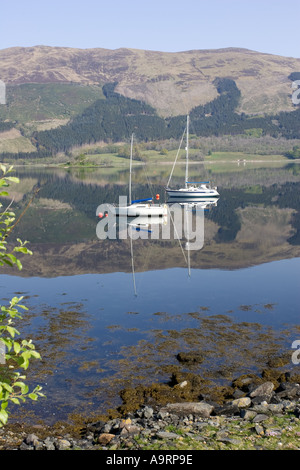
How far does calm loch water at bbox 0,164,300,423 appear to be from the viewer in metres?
24.7

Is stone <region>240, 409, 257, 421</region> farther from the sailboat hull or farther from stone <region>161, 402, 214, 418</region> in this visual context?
the sailboat hull

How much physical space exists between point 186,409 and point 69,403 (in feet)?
16.3

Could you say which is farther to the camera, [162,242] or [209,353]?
[162,242]

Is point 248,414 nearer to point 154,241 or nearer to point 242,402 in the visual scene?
point 242,402

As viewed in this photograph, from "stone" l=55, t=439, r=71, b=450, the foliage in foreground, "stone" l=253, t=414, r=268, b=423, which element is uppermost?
the foliage in foreground

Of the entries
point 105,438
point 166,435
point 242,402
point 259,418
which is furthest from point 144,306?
point 166,435

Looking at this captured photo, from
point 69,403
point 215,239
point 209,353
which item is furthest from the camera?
point 215,239

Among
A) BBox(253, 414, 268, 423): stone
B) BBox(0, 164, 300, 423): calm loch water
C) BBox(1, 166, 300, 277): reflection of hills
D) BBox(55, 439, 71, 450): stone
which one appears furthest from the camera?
BBox(1, 166, 300, 277): reflection of hills

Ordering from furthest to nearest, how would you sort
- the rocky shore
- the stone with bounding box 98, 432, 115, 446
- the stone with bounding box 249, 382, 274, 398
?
1. the stone with bounding box 249, 382, 274, 398
2. the stone with bounding box 98, 432, 115, 446
3. the rocky shore

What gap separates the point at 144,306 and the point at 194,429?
→ 17.8 m

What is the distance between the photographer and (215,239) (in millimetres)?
63562

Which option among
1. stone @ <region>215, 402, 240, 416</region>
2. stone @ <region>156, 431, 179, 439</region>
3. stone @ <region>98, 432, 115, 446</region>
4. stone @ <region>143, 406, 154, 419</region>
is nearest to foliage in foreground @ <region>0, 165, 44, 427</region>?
stone @ <region>98, 432, 115, 446</region>
